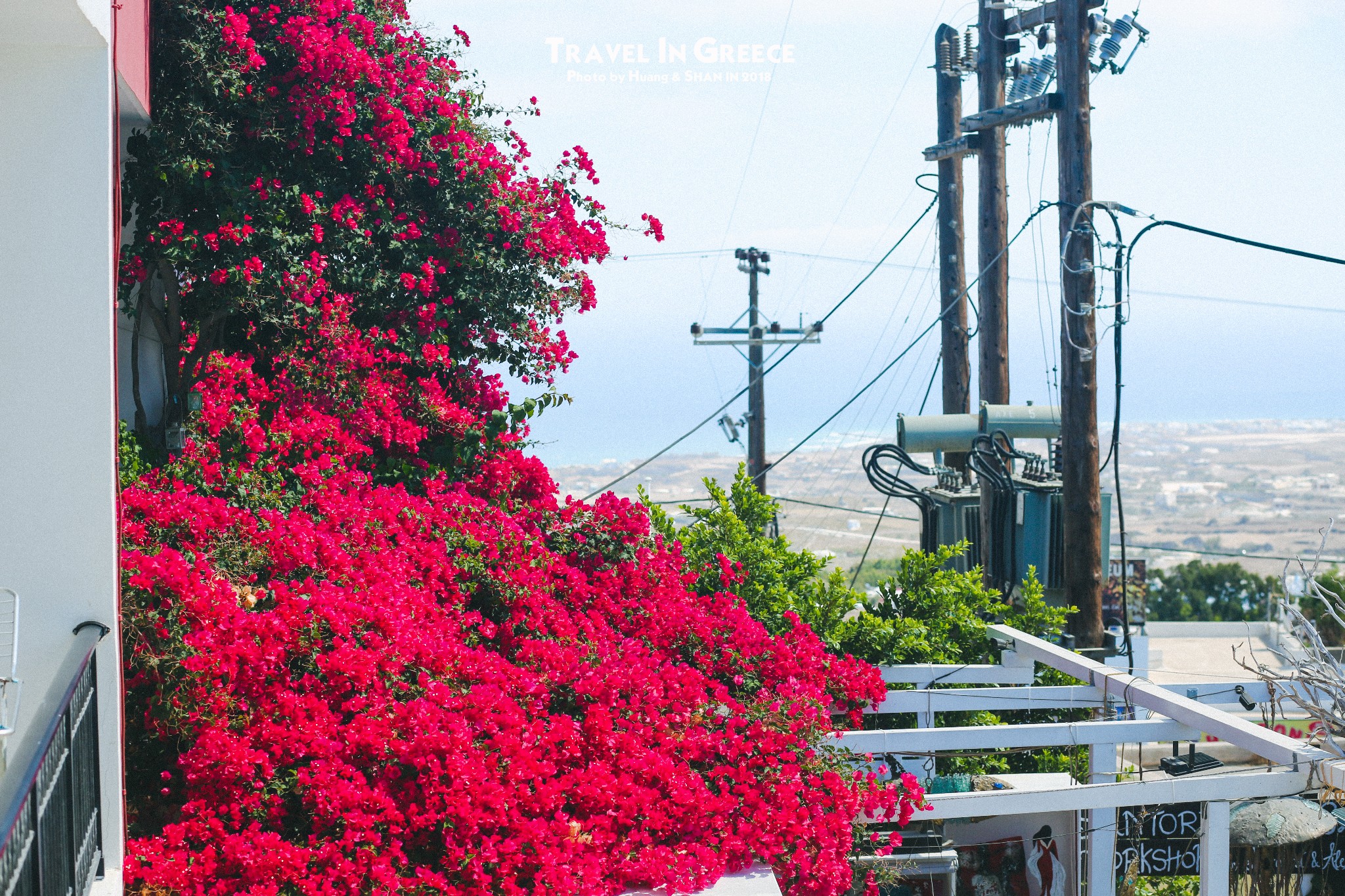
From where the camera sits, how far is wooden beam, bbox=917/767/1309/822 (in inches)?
239

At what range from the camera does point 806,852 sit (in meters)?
5.77

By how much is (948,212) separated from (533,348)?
7.80 m

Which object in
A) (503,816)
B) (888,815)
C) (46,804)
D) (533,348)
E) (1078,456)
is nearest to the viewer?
(46,804)

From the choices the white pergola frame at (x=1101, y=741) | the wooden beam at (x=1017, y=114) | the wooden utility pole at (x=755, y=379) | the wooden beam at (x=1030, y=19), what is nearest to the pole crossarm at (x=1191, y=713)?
the white pergola frame at (x=1101, y=741)

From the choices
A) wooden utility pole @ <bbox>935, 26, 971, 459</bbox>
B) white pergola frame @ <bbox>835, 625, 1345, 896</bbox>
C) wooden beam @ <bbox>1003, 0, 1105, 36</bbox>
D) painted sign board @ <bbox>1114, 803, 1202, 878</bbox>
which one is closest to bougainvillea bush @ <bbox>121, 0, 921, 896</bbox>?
white pergola frame @ <bbox>835, 625, 1345, 896</bbox>

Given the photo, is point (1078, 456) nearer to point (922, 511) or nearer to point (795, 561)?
point (795, 561)

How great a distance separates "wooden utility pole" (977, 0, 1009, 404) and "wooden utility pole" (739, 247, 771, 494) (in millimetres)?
7541

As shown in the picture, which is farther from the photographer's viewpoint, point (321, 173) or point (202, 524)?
point (321, 173)

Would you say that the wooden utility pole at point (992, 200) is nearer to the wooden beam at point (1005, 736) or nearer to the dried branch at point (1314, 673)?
the dried branch at point (1314, 673)

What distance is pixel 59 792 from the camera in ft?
14.0

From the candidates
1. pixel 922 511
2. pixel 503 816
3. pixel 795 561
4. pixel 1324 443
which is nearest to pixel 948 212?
pixel 922 511

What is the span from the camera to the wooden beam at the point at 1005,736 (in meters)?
6.63

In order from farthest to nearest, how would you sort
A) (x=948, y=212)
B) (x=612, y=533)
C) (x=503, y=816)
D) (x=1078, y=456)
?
1. (x=948, y=212)
2. (x=1078, y=456)
3. (x=612, y=533)
4. (x=503, y=816)

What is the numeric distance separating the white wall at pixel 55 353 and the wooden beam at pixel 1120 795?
4.06 metres
